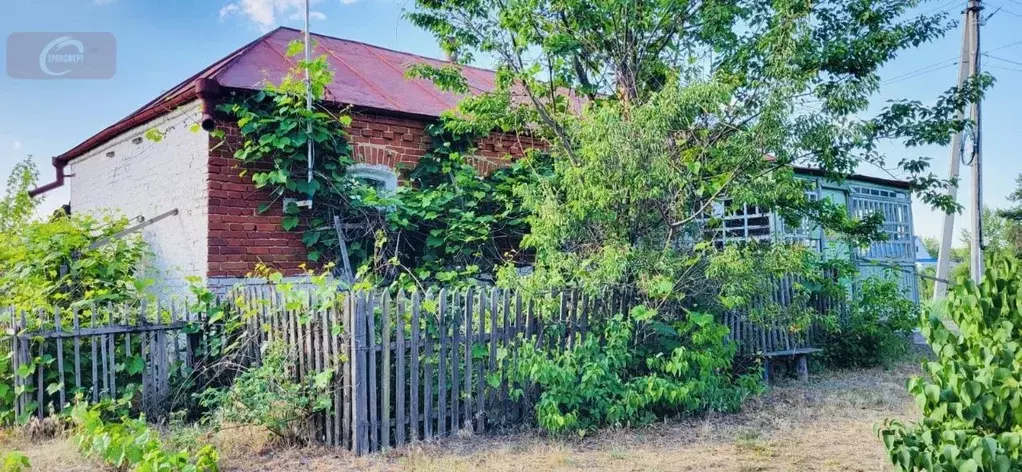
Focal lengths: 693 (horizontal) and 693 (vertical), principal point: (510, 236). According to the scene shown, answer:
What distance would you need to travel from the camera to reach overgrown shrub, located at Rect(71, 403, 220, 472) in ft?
14.4

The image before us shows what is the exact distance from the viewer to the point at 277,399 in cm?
538

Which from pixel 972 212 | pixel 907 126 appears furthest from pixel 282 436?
pixel 972 212

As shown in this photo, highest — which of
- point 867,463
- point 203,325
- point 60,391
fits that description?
point 203,325

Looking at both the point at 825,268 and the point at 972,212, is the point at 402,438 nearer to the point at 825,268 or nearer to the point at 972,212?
the point at 825,268

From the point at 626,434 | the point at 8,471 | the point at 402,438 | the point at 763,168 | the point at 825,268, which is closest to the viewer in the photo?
the point at 8,471

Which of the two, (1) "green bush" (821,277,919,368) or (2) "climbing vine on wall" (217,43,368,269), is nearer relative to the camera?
(2) "climbing vine on wall" (217,43,368,269)

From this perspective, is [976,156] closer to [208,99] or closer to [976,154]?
[976,154]

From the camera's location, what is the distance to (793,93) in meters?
6.12

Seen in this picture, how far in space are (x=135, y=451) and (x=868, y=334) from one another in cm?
890

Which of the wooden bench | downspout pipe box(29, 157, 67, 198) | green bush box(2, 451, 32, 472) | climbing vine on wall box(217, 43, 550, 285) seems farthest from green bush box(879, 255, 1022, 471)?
downspout pipe box(29, 157, 67, 198)

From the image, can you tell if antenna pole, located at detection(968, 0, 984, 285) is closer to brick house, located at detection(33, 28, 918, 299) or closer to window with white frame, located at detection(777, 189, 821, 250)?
window with white frame, located at detection(777, 189, 821, 250)

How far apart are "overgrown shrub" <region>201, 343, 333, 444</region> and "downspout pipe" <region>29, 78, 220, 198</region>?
10.8ft

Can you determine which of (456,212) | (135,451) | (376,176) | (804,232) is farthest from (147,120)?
(804,232)

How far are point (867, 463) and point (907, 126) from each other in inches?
162
